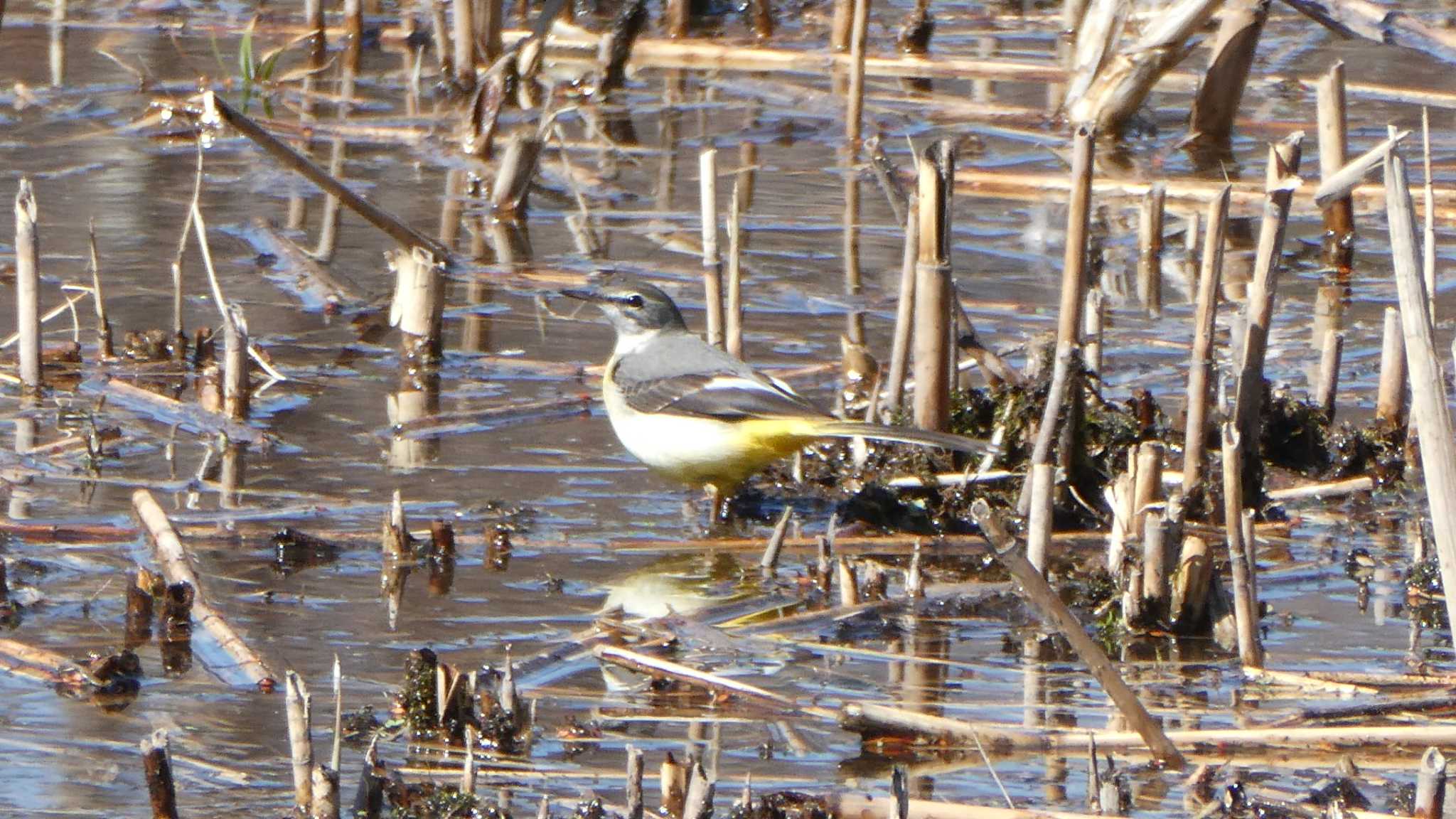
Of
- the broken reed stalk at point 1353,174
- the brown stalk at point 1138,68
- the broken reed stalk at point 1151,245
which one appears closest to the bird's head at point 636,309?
the broken reed stalk at point 1151,245

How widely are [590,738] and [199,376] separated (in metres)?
4.05

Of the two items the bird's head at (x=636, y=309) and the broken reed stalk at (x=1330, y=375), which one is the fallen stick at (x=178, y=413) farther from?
the broken reed stalk at (x=1330, y=375)

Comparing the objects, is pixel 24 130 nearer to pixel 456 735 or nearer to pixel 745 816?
pixel 456 735

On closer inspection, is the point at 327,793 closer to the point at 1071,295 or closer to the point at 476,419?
the point at 1071,295

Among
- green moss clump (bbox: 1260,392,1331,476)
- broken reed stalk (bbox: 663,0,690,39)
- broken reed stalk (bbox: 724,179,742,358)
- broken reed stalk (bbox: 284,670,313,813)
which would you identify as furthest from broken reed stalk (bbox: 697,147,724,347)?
broken reed stalk (bbox: 663,0,690,39)

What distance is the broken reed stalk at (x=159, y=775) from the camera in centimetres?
418

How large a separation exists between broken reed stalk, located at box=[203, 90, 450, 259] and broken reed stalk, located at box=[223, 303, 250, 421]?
2.03 feet

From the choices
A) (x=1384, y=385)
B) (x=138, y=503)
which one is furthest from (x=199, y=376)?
(x=1384, y=385)

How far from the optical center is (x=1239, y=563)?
211 inches

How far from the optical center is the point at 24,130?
1257cm

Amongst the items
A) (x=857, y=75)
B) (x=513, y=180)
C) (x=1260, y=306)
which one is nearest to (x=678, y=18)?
(x=857, y=75)

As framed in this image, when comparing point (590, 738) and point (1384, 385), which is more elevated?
point (1384, 385)

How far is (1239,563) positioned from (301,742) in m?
2.52

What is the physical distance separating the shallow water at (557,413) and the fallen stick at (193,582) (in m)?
0.06
